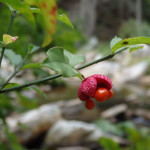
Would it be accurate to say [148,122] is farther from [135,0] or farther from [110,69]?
[135,0]

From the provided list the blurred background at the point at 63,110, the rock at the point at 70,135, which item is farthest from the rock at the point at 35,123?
the rock at the point at 70,135

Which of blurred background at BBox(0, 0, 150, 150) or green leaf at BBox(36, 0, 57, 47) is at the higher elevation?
green leaf at BBox(36, 0, 57, 47)

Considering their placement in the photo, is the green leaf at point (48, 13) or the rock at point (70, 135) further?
the rock at point (70, 135)

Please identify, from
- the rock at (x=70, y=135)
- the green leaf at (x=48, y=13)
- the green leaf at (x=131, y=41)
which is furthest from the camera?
the rock at (x=70, y=135)

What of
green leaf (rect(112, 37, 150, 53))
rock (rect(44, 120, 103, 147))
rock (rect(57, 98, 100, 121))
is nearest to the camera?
green leaf (rect(112, 37, 150, 53))

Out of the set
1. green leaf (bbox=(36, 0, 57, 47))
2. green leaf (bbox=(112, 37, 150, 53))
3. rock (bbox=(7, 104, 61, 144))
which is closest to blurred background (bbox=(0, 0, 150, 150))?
rock (bbox=(7, 104, 61, 144))

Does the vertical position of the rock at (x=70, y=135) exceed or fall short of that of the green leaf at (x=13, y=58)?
it falls short

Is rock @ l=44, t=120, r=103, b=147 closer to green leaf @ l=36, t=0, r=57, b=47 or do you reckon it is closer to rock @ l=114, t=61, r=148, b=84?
green leaf @ l=36, t=0, r=57, b=47

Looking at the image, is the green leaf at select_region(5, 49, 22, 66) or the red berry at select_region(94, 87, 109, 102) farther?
the green leaf at select_region(5, 49, 22, 66)

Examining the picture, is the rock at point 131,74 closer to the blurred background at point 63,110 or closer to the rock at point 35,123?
the blurred background at point 63,110

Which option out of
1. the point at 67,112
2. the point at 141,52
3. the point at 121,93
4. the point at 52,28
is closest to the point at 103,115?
the point at 67,112
